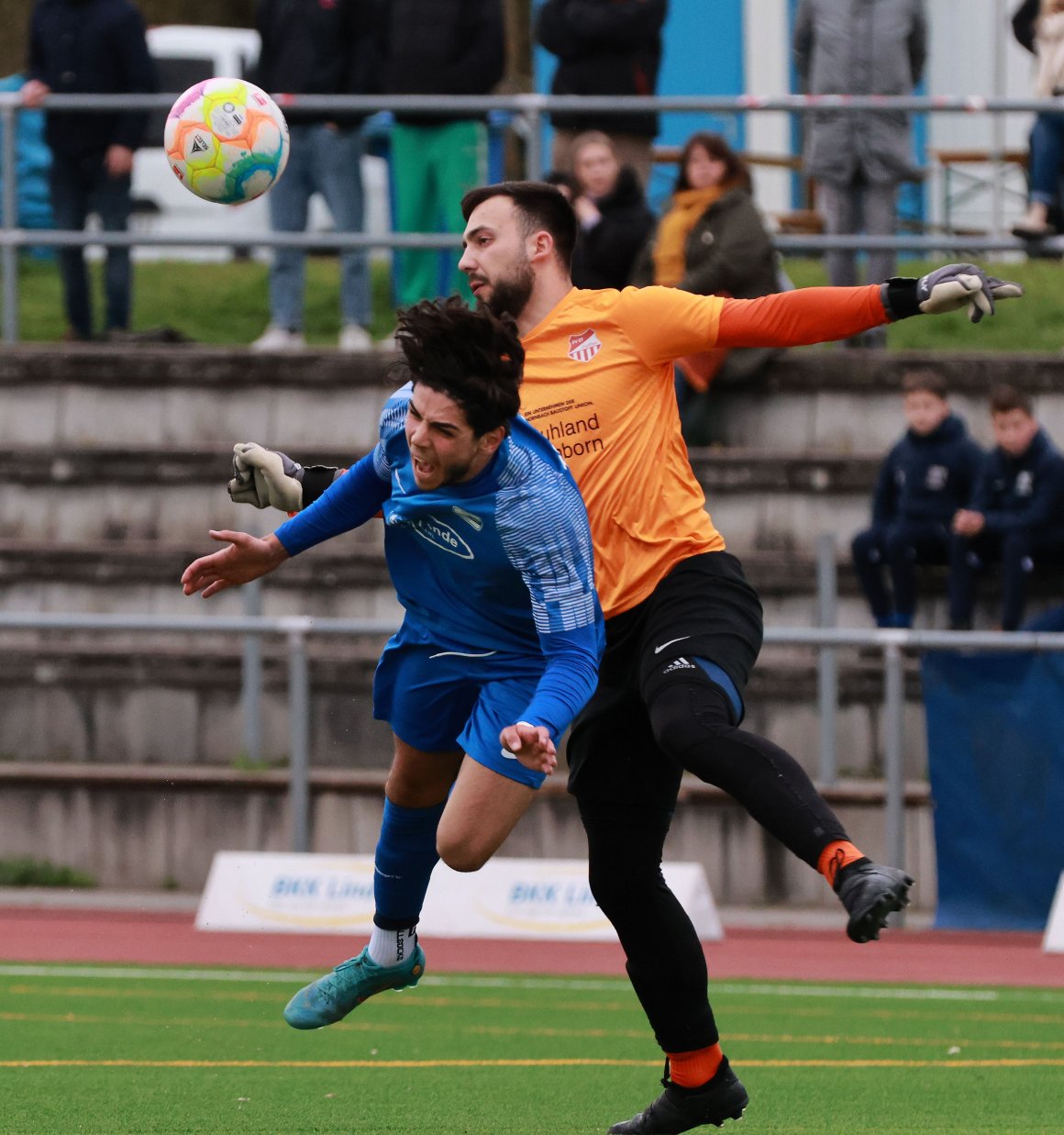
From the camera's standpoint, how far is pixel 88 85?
14.4 metres

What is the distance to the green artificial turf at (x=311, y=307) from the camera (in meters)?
16.9

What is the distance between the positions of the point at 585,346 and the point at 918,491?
625cm

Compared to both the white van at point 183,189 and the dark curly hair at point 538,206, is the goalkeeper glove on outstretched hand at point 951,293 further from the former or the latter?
the white van at point 183,189

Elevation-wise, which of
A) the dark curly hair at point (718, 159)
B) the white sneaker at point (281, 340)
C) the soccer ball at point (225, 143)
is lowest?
the white sneaker at point (281, 340)

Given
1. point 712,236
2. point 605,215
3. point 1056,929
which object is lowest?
point 1056,929

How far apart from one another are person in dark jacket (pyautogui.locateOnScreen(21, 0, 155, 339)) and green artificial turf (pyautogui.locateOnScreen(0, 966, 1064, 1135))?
6008mm

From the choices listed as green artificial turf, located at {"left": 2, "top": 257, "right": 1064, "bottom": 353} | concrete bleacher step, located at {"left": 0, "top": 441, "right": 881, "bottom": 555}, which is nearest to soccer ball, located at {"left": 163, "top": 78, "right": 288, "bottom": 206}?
concrete bleacher step, located at {"left": 0, "top": 441, "right": 881, "bottom": 555}

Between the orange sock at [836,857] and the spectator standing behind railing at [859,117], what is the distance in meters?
8.49

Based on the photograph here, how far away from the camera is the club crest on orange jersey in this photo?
6.18 meters

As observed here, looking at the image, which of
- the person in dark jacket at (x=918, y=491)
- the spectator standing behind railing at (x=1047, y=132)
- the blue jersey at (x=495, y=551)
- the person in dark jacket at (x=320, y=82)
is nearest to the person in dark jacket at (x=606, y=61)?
the person in dark jacket at (x=320, y=82)

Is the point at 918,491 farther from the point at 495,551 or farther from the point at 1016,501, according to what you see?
the point at 495,551

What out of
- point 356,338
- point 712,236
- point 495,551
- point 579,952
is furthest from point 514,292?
point 356,338

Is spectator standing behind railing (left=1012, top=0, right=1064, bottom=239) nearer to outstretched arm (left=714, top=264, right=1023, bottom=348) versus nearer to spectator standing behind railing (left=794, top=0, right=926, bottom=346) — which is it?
spectator standing behind railing (left=794, top=0, right=926, bottom=346)

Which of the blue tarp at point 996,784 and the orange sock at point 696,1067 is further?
the blue tarp at point 996,784
